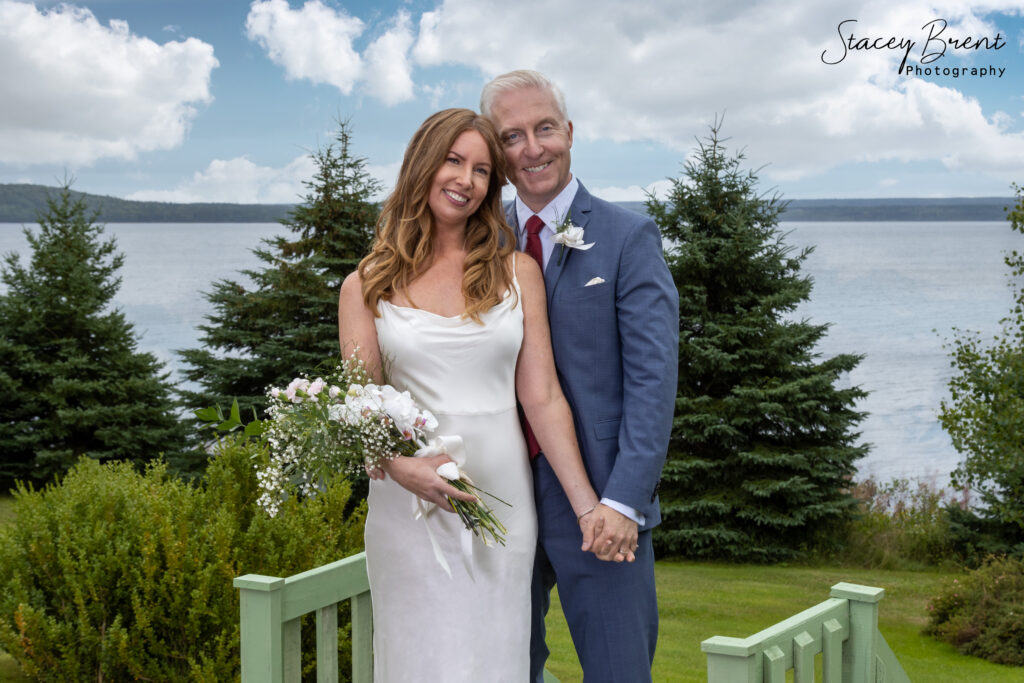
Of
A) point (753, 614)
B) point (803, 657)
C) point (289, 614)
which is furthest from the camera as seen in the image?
point (753, 614)

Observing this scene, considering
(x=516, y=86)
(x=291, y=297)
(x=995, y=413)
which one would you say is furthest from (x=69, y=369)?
(x=516, y=86)

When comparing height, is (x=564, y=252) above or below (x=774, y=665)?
above

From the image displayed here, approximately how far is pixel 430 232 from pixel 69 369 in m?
12.6

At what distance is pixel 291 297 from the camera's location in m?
12.8

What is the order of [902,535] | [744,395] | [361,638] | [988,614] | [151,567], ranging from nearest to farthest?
[361,638]
[151,567]
[988,614]
[744,395]
[902,535]

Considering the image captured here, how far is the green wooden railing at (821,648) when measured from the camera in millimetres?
2477

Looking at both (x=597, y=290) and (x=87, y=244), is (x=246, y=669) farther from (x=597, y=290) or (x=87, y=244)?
(x=87, y=244)

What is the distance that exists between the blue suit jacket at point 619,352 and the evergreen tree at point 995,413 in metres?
6.10

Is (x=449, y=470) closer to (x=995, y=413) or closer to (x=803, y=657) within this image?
(x=803, y=657)

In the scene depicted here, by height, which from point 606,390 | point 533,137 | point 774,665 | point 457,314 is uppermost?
point 533,137

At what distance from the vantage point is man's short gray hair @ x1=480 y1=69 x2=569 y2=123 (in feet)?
9.35

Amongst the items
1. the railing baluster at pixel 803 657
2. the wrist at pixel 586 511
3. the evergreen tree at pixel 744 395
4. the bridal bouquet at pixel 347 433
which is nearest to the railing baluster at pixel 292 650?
the bridal bouquet at pixel 347 433

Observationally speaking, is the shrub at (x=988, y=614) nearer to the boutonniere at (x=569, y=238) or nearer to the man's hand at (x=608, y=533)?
the man's hand at (x=608, y=533)

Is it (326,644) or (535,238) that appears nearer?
(535,238)
